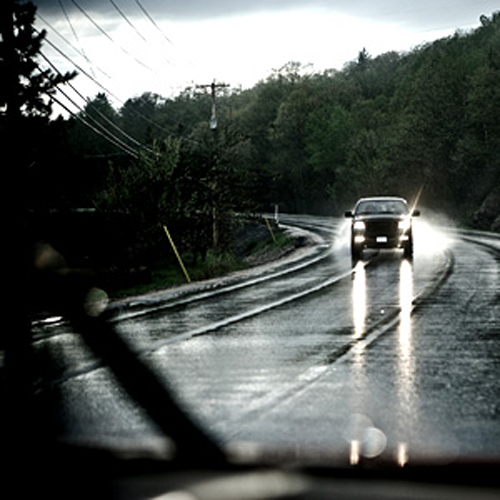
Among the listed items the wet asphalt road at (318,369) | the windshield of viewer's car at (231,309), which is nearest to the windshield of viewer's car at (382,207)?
the windshield of viewer's car at (231,309)

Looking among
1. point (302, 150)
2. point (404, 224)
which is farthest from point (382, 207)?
point (302, 150)

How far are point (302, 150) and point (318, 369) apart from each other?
115m

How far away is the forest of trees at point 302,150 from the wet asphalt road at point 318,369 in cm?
1327

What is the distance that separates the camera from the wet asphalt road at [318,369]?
647 cm

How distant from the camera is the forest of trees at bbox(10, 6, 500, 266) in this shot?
31.1 meters

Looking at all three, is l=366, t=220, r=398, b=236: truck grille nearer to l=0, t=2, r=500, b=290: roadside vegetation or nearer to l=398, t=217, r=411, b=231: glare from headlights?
l=398, t=217, r=411, b=231: glare from headlights

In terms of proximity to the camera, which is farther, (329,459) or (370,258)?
(370,258)

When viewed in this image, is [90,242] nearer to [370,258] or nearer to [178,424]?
[370,258]

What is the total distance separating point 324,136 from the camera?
11744 cm

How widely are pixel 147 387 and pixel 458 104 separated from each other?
68787 millimetres

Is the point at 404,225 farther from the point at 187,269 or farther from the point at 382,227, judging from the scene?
the point at 187,269

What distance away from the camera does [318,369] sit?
915 centimetres

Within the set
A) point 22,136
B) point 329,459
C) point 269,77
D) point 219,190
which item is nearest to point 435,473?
point 329,459

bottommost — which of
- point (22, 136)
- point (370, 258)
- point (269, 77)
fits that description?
point (370, 258)
